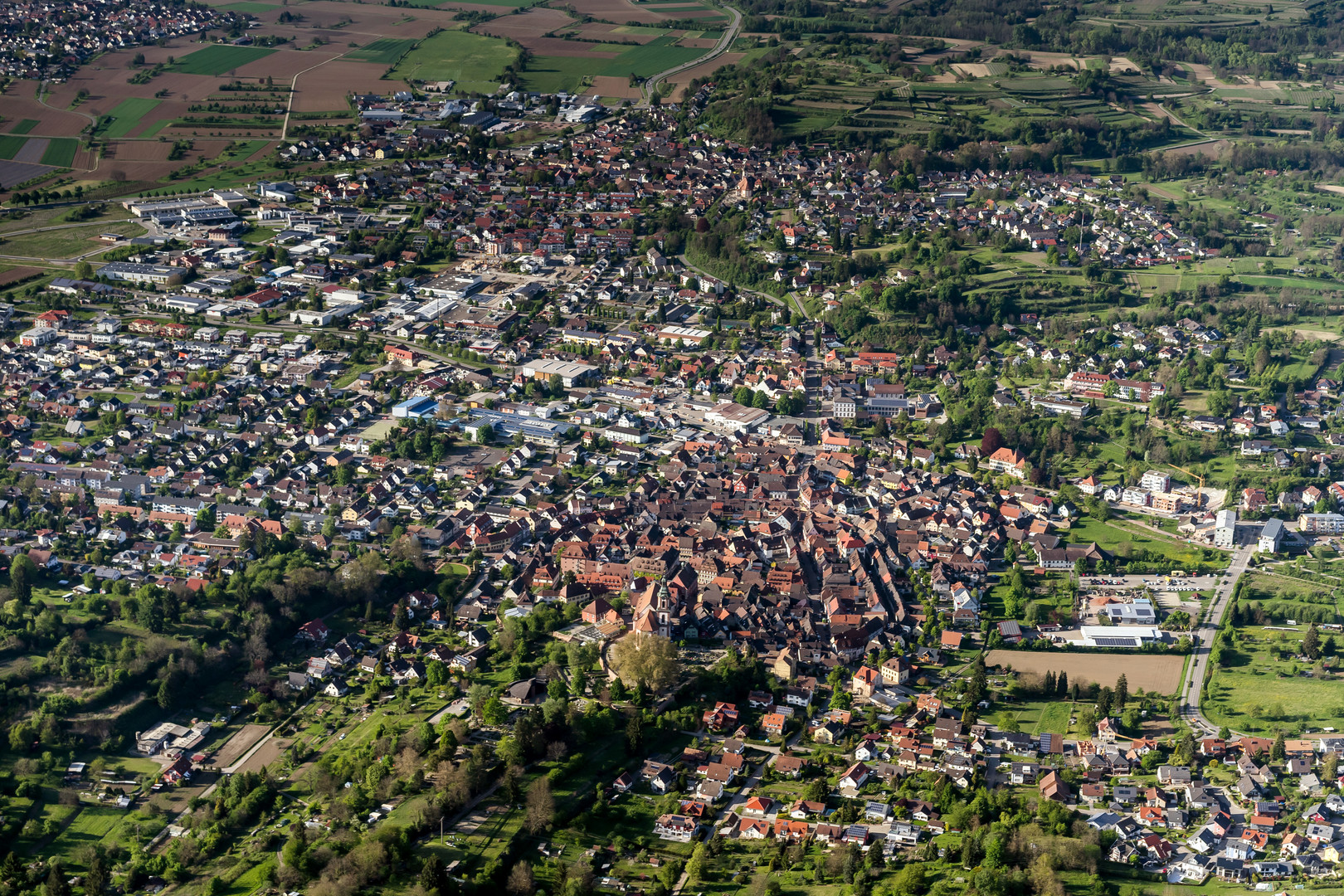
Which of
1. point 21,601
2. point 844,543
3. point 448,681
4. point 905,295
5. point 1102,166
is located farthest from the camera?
point 1102,166

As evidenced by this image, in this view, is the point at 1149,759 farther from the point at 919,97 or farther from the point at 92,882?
the point at 919,97

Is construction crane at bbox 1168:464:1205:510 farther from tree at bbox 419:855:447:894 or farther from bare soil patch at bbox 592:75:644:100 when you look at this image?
bare soil patch at bbox 592:75:644:100

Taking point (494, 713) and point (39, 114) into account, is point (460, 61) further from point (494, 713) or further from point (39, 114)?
point (494, 713)

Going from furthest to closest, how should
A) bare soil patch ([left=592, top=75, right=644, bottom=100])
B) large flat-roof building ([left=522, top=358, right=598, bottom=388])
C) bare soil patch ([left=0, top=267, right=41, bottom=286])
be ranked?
1. bare soil patch ([left=592, top=75, right=644, bottom=100])
2. bare soil patch ([left=0, top=267, right=41, bottom=286])
3. large flat-roof building ([left=522, top=358, right=598, bottom=388])

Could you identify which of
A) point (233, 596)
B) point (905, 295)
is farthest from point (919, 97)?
point (233, 596)

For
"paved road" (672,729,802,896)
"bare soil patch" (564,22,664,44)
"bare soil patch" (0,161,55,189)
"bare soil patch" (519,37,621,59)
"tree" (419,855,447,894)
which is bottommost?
"paved road" (672,729,802,896)

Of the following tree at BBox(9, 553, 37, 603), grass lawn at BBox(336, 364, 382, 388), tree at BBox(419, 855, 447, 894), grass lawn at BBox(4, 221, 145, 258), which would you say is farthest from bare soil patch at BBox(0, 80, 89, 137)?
tree at BBox(419, 855, 447, 894)
